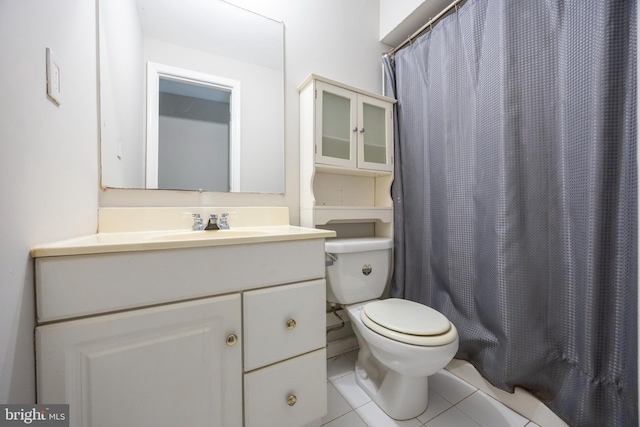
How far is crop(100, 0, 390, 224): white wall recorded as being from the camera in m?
1.22

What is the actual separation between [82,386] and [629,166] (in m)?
1.60

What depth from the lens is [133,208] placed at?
95 centimetres

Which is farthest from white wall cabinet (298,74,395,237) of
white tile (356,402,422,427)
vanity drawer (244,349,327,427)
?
white tile (356,402,422,427)

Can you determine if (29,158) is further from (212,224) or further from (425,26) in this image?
(425,26)

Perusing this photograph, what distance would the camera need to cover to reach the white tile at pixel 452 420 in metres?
0.94

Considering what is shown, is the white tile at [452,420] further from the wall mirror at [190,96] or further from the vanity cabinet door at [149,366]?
the wall mirror at [190,96]

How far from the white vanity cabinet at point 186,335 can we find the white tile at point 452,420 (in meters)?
0.49

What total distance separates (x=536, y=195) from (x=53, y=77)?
5.18 feet

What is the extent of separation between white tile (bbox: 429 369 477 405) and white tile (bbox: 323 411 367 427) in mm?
413

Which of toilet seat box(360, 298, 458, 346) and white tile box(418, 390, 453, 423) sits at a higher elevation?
toilet seat box(360, 298, 458, 346)

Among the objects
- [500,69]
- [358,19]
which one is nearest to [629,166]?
[500,69]

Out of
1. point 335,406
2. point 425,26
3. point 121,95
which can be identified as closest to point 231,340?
point 335,406

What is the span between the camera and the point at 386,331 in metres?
0.92

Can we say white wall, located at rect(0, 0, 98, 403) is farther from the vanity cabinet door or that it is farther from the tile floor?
the tile floor
